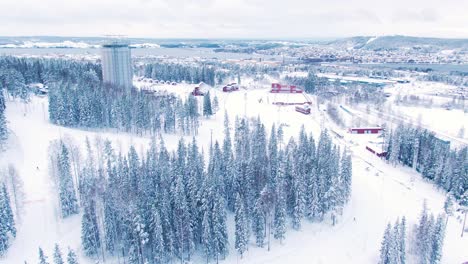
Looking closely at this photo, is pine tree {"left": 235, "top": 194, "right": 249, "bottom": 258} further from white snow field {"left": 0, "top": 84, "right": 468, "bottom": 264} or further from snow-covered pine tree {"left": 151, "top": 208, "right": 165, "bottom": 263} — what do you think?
snow-covered pine tree {"left": 151, "top": 208, "right": 165, "bottom": 263}

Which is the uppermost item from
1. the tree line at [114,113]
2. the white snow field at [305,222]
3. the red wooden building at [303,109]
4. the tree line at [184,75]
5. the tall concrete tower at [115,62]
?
the tall concrete tower at [115,62]

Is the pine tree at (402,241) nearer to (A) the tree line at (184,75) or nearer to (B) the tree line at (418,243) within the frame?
(B) the tree line at (418,243)

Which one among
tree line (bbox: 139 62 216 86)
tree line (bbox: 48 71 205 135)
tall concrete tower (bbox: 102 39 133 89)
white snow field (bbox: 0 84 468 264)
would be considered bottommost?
white snow field (bbox: 0 84 468 264)

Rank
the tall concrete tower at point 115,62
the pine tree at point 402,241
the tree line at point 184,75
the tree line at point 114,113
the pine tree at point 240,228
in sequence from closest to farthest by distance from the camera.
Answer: the pine tree at point 402,241, the pine tree at point 240,228, the tree line at point 114,113, the tall concrete tower at point 115,62, the tree line at point 184,75

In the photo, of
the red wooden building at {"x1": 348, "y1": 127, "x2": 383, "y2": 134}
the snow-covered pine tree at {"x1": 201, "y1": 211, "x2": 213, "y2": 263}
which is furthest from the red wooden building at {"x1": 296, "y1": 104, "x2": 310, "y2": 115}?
the snow-covered pine tree at {"x1": 201, "y1": 211, "x2": 213, "y2": 263}

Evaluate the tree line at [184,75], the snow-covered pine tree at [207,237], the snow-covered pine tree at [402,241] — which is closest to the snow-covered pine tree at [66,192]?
the snow-covered pine tree at [207,237]

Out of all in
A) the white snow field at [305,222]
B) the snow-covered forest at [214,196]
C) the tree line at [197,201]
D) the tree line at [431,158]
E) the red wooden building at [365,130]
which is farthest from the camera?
the red wooden building at [365,130]
